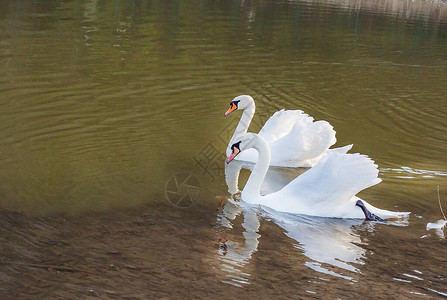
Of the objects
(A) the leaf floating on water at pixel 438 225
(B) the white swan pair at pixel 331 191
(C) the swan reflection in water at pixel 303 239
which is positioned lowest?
(C) the swan reflection in water at pixel 303 239

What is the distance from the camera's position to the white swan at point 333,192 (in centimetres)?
792

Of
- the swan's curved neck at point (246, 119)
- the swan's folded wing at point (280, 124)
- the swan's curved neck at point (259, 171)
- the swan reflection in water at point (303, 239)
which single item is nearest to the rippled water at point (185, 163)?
the swan reflection in water at point (303, 239)

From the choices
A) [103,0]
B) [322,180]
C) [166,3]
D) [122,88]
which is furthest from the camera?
[166,3]

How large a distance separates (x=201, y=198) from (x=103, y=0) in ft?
74.9

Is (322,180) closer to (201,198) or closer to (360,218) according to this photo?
(360,218)

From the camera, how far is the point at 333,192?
799 centimetres

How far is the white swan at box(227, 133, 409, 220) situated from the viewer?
7.92 meters

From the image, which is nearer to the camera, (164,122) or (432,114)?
(164,122)

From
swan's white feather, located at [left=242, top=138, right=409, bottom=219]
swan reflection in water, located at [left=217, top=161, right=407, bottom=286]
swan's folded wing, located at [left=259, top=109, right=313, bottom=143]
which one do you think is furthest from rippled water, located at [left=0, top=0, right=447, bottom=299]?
swan's folded wing, located at [left=259, top=109, right=313, bottom=143]

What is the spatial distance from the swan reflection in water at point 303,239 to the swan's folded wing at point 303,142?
1.39 m

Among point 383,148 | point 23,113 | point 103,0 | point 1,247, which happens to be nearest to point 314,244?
point 1,247

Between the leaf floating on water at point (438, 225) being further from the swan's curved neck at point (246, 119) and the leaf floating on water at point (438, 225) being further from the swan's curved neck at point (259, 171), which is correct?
the swan's curved neck at point (246, 119)

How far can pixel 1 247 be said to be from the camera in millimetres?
6488

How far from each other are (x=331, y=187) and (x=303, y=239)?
869 millimetres
